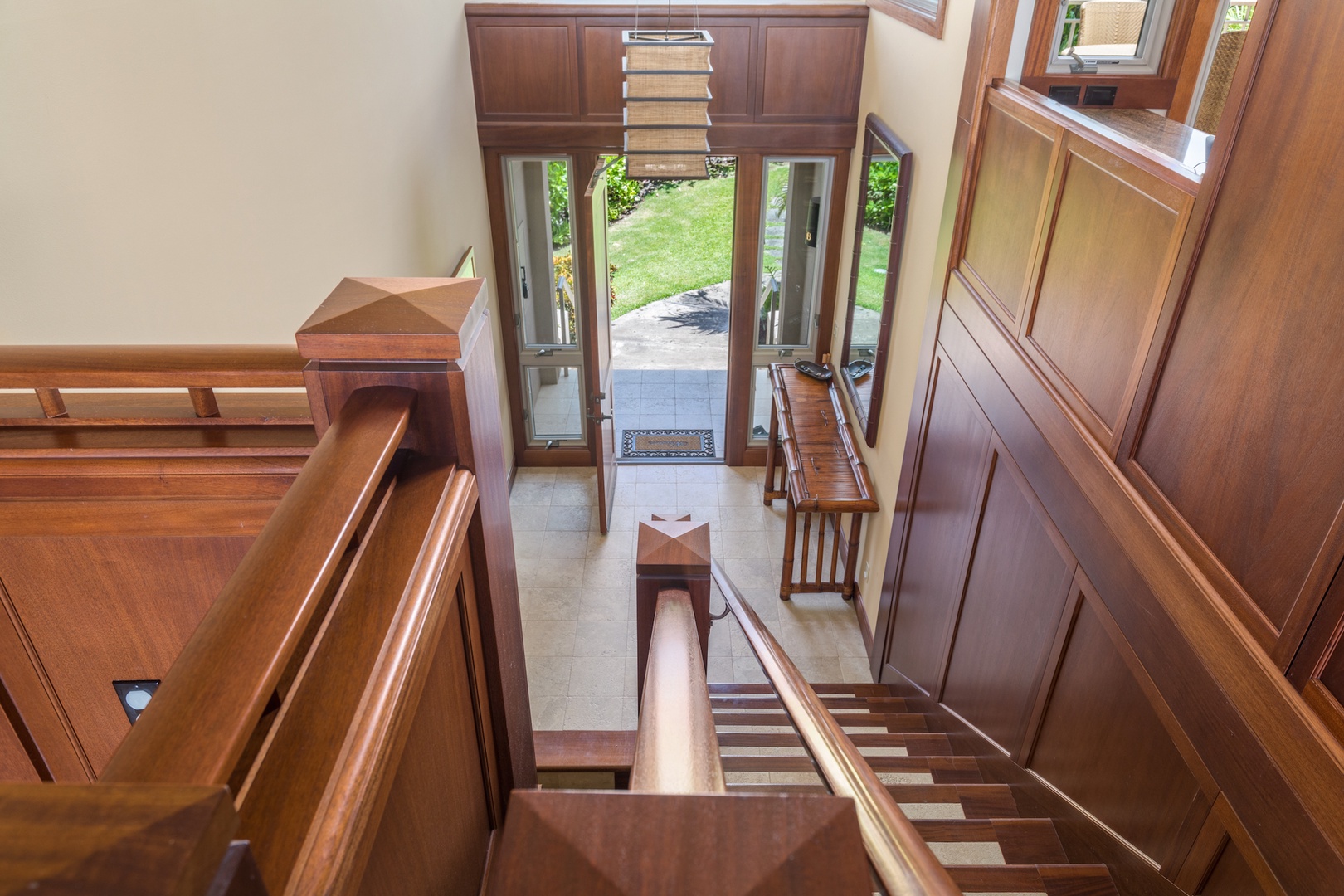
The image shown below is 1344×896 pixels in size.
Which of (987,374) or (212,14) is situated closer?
(212,14)

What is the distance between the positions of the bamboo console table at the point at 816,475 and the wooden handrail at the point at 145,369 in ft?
10.8

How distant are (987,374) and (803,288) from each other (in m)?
2.97

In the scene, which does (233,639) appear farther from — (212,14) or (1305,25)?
(212,14)

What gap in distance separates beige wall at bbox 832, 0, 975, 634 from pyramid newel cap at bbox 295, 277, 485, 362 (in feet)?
9.38

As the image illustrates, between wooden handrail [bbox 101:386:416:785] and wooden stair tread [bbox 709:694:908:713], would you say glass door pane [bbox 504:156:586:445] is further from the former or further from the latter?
wooden handrail [bbox 101:386:416:785]

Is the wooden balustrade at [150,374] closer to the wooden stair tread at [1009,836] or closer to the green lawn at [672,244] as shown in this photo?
the wooden stair tread at [1009,836]

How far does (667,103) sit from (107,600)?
2.71 m

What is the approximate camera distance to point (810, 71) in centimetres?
503

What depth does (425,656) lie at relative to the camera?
2.69 ft

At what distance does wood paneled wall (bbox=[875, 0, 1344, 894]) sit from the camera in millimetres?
1442

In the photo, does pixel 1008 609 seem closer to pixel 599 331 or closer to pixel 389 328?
pixel 389 328

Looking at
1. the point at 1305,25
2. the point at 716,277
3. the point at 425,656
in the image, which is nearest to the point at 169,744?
the point at 425,656

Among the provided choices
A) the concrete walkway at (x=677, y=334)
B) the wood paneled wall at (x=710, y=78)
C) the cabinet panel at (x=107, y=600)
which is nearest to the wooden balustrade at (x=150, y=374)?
the cabinet panel at (x=107, y=600)

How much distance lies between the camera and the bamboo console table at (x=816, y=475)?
443cm
